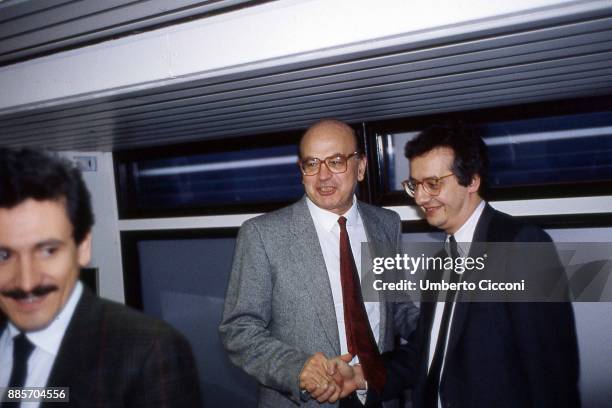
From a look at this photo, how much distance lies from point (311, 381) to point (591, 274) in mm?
1384

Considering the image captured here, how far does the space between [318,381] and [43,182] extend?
3.19 ft

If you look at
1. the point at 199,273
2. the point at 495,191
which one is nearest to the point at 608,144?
the point at 495,191

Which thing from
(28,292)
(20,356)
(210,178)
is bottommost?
(20,356)

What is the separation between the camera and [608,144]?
196 cm

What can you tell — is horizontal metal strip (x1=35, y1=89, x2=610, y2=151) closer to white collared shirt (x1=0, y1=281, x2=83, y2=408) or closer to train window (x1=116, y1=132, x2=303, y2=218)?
train window (x1=116, y1=132, x2=303, y2=218)

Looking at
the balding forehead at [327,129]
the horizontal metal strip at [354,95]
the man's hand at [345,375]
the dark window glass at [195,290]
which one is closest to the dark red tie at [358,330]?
the man's hand at [345,375]

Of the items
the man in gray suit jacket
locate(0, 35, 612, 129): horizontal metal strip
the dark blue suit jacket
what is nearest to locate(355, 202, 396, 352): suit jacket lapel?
the man in gray suit jacket

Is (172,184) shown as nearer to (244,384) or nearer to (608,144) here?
(244,384)

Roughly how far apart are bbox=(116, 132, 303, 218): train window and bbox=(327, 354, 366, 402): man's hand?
1.28 m

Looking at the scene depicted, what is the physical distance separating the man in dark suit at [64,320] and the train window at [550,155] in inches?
71.8

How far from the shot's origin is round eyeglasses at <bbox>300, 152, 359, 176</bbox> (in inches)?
63.9

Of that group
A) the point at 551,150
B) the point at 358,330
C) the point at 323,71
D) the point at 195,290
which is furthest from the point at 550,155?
the point at 195,290

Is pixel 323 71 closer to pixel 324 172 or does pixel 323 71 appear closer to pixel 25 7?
pixel 324 172

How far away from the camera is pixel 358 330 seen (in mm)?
1519
